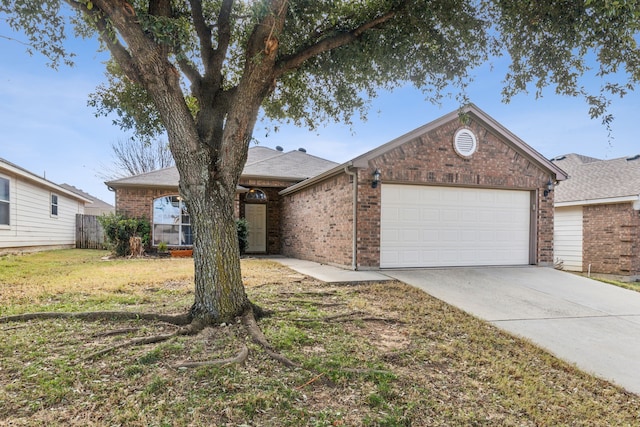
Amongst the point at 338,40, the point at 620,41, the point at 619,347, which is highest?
the point at 338,40

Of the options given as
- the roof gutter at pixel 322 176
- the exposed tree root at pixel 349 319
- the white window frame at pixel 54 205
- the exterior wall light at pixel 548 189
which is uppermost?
the roof gutter at pixel 322 176

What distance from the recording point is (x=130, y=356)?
3.52 meters

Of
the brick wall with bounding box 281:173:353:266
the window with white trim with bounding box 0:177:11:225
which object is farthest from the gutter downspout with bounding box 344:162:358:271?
the window with white trim with bounding box 0:177:11:225

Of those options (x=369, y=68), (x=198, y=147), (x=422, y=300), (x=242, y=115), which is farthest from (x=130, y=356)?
(x=369, y=68)

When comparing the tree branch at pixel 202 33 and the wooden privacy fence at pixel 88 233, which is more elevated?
the tree branch at pixel 202 33

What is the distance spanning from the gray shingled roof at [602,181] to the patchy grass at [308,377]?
10451mm

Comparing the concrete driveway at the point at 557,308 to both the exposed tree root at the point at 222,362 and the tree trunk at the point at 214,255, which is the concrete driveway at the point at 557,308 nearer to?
the exposed tree root at the point at 222,362

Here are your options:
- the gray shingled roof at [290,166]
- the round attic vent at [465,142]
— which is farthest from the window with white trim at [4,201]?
the round attic vent at [465,142]

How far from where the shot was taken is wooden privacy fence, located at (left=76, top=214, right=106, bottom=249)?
19.3 metres

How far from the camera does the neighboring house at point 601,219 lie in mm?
11758

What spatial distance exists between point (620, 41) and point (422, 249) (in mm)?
5745

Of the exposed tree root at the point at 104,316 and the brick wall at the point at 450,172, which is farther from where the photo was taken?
the brick wall at the point at 450,172

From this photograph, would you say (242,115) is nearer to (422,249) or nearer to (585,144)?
(422,249)

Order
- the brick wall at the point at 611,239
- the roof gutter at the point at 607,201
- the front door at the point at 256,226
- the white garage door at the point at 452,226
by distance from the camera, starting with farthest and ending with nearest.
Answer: the front door at the point at 256,226, the brick wall at the point at 611,239, the roof gutter at the point at 607,201, the white garage door at the point at 452,226
